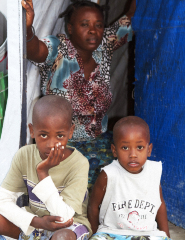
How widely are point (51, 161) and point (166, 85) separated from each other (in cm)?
97

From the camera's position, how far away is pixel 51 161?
1.44m

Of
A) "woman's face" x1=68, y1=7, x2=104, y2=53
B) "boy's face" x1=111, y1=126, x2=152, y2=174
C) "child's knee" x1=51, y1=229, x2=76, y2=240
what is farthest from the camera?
"woman's face" x1=68, y1=7, x2=104, y2=53

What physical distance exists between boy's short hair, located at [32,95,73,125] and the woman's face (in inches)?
32.1

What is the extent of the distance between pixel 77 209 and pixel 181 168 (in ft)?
2.65

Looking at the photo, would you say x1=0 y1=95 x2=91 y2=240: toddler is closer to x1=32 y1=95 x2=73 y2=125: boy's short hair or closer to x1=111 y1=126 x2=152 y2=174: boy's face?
x1=32 y1=95 x2=73 y2=125: boy's short hair

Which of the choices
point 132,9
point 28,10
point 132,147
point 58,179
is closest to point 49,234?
point 58,179

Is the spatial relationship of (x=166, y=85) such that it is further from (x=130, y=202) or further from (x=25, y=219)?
(x=25, y=219)

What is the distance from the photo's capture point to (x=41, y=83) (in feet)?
7.70

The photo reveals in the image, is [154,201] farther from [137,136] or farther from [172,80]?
[172,80]

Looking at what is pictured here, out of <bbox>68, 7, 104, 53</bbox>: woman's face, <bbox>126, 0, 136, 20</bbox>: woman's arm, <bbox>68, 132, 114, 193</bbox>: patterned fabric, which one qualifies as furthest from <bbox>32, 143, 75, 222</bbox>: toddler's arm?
<bbox>126, 0, 136, 20</bbox>: woman's arm

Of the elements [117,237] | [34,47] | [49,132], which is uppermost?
[34,47]

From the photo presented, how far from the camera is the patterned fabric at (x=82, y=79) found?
7.39ft

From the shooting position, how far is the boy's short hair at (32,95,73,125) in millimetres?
1505

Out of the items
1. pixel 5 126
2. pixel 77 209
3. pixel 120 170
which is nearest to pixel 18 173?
pixel 5 126
